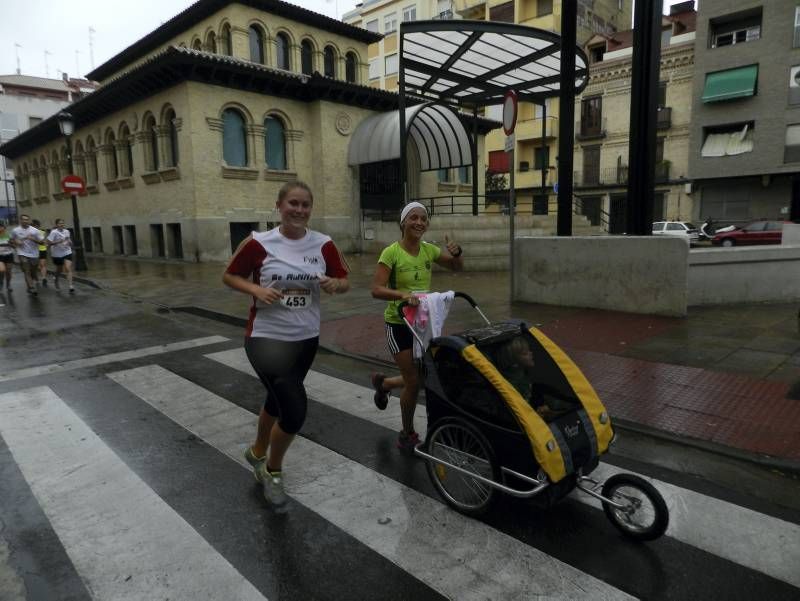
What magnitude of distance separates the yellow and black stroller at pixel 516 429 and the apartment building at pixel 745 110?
111 ft

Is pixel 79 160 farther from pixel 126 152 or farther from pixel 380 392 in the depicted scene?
pixel 380 392

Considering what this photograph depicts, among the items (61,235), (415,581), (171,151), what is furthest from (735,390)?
(171,151)

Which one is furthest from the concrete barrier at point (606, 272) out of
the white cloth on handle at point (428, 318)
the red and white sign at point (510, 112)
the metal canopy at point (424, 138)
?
the metal canopy at point (424, 138)

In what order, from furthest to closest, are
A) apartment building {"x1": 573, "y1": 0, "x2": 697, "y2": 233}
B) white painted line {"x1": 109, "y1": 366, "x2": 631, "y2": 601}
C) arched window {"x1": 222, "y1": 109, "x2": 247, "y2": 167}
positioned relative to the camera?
apartment building {"x1": 573, "y1": 0, "x2": 697, "y2": 233} → arched window {"x1": 222, "y1": 109, "x2": 247, "y2": 167} → white painted line {"x1": 109, "y1": 366, "x2": 631, "y2": 601}

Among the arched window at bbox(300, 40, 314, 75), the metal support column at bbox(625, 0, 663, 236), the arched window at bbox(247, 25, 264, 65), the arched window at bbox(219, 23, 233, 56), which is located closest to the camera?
the metal support column at bbox(625, 0, 663, 236)

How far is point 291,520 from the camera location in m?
3.07

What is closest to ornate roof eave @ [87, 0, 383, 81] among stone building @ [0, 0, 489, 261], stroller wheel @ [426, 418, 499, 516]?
→ stone building @ [0, 0, 489, 261]

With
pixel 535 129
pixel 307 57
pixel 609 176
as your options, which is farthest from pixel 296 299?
pixel 535 129

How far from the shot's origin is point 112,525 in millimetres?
3047

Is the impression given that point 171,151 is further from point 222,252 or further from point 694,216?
point 694,216

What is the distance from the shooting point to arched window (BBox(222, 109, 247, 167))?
20859 mm

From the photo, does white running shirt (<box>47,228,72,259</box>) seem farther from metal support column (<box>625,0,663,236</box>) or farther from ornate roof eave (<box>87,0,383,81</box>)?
ornate roof eave (<box>87,0,383,81</box>)

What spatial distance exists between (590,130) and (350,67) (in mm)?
19632

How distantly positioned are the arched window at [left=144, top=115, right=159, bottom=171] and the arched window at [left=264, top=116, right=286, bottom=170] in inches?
187
